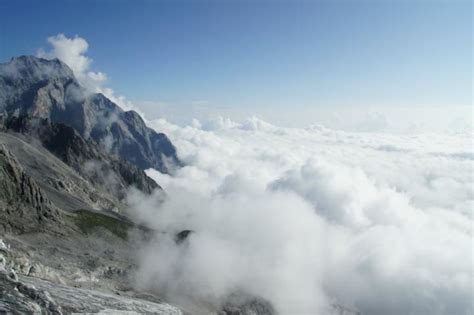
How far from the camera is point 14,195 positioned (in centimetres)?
15262

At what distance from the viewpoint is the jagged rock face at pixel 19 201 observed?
144 m

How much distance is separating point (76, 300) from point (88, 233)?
417 ft

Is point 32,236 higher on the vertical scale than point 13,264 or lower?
higher

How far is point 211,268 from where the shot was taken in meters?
198

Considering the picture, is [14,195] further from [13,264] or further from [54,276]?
[13,264]

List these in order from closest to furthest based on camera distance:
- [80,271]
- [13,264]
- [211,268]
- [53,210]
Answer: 1. [13,264]
2. [80,271]
3. [53,210]
4. [211,268]

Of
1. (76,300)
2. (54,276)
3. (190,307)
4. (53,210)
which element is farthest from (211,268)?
(76,300)

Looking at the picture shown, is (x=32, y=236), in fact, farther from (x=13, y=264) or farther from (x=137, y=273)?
(x=13, y=264)

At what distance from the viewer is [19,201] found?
6019 inches

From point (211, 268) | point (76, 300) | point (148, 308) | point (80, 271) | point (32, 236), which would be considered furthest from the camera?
point (211, 268)

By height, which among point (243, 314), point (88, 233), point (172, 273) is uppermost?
point (88, 233)

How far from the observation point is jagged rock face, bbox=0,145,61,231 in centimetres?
14375

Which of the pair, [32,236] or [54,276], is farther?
[32,236]

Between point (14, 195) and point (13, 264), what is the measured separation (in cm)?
8073
